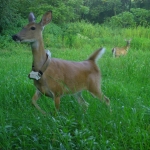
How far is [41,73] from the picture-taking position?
4207mm

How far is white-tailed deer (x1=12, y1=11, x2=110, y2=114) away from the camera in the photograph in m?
4.25

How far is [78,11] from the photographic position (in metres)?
27.3

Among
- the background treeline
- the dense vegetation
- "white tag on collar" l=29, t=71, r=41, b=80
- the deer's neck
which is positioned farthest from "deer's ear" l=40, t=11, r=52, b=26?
the background treeline

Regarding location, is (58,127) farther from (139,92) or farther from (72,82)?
(139,92)

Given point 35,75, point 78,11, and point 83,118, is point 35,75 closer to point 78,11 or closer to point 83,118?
point 83,118

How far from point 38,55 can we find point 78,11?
77.1 feet

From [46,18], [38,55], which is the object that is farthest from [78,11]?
[38,55]

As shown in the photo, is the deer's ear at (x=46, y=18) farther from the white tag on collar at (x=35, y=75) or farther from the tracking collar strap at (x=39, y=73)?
the white tag on collar at (x=35, y=75)

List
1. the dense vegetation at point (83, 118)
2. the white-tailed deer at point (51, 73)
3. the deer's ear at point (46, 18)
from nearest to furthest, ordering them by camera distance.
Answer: the dense vegetation at point (83, 118)
the white-tailed deer at point (51, 73)
the deer's ear at point (46, 18)

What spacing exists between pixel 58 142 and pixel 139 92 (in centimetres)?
270

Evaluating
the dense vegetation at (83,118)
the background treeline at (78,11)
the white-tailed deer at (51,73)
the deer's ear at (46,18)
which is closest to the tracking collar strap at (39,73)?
the white-tailed deer at (51,73)

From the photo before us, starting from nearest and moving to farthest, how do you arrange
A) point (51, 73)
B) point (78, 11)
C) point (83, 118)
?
point (83, 118) < point (51, 73) < point (78, 11)

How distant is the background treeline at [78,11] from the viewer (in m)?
17.6

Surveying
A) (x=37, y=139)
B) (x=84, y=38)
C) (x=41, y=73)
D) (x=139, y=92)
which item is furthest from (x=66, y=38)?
(x=37, y=139)
